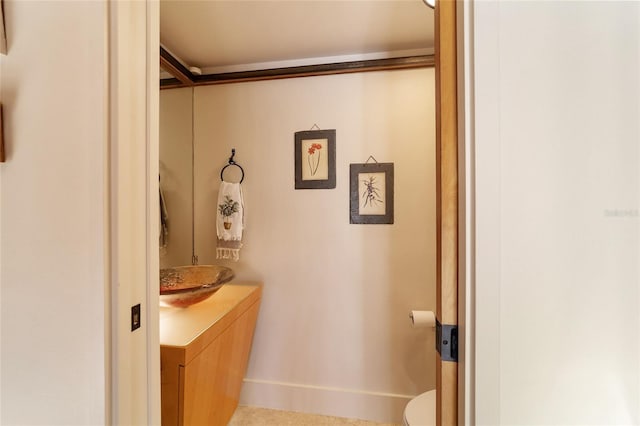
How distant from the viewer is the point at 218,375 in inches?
52.7

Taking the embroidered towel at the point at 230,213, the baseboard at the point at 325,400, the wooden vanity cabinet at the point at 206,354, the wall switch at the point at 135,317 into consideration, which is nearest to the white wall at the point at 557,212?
the wall switch at the point at 135,317

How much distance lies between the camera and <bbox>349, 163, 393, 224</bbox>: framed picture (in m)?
1.80

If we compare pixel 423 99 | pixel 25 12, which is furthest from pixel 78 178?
pixel 423 99

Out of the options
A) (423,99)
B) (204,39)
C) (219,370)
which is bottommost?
(219,370)

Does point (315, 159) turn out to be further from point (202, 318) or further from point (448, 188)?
point (448, 188)

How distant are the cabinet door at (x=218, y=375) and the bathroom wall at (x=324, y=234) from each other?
1.01ft

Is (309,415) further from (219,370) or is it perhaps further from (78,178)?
(78,178)

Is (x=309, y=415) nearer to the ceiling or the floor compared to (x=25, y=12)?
nearer to the floor

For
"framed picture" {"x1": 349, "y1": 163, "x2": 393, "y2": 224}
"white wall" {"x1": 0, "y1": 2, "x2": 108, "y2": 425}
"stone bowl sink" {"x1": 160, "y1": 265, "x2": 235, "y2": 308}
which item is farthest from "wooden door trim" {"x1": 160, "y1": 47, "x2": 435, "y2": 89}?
"stone bowl sink" {"x1": 160, "y1": 265, "x2": 235, "y2": 308}

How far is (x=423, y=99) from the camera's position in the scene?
1757 mm

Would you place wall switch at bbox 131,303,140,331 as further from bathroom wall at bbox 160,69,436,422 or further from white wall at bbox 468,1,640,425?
bathroom wall at bbox 160,69,436,422

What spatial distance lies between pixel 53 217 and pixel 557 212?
1165 millimetres

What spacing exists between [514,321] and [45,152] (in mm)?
1171

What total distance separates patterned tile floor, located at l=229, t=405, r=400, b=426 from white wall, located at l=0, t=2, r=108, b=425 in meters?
1.39
